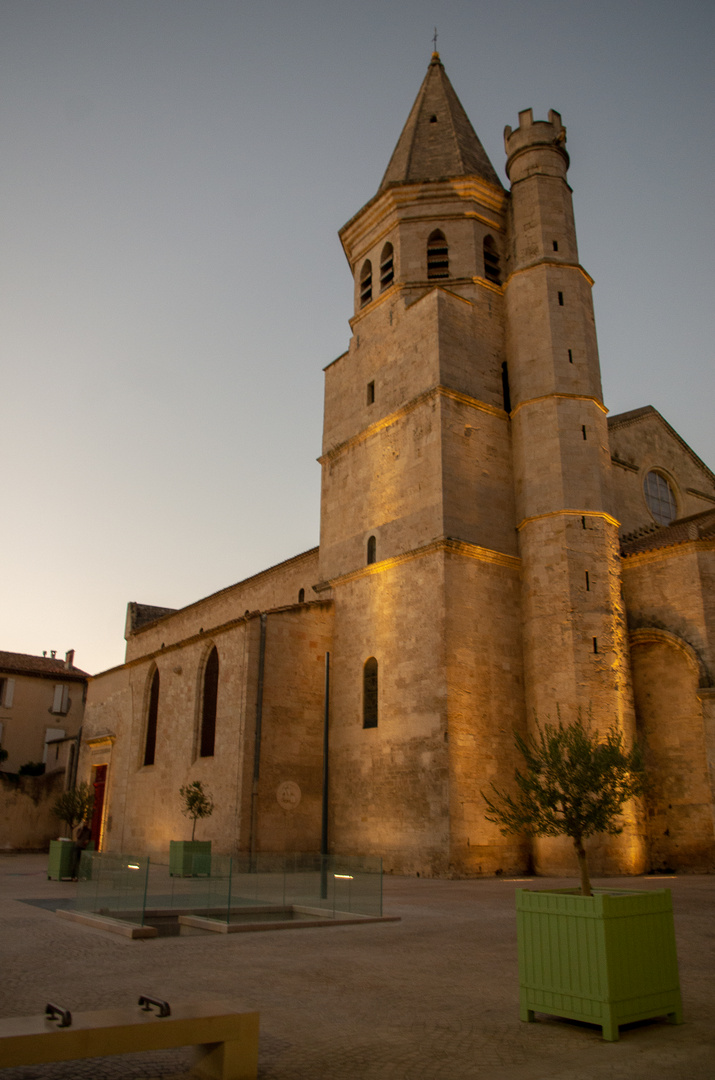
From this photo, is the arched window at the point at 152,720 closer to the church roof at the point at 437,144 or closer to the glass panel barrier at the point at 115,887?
the glass panel barrier at the point at 115,887

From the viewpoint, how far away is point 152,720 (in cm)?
2692

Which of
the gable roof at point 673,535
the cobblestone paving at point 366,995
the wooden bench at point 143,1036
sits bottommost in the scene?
the cobblestone paving at point 366,995

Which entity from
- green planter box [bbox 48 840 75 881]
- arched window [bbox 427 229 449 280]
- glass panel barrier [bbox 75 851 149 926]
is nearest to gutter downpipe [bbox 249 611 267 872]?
green planter box [bbox 48 840 75 881]

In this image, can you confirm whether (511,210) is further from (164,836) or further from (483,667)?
(164,836)

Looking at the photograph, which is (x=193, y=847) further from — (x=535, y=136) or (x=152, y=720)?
(x=535, y=136)

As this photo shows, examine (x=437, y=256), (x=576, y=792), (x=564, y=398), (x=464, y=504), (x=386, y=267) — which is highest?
(x=386, y=267)

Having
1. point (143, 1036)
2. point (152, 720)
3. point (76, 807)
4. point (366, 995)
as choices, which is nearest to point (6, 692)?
point (152, 720)

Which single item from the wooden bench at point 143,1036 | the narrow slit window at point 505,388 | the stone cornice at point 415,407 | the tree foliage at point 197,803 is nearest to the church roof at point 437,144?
the narrow slit window at point 505,388

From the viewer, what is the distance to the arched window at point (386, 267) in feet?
80.8

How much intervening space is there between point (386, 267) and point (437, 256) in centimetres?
176

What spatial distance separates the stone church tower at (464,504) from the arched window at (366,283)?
45 centimetres

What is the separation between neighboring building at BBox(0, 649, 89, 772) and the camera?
120 feet

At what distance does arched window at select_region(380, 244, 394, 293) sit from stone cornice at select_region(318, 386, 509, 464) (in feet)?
16.1

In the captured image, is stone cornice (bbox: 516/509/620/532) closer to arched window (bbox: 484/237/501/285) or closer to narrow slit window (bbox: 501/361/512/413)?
narrow slit window (bbox: 501/361/512/413)
